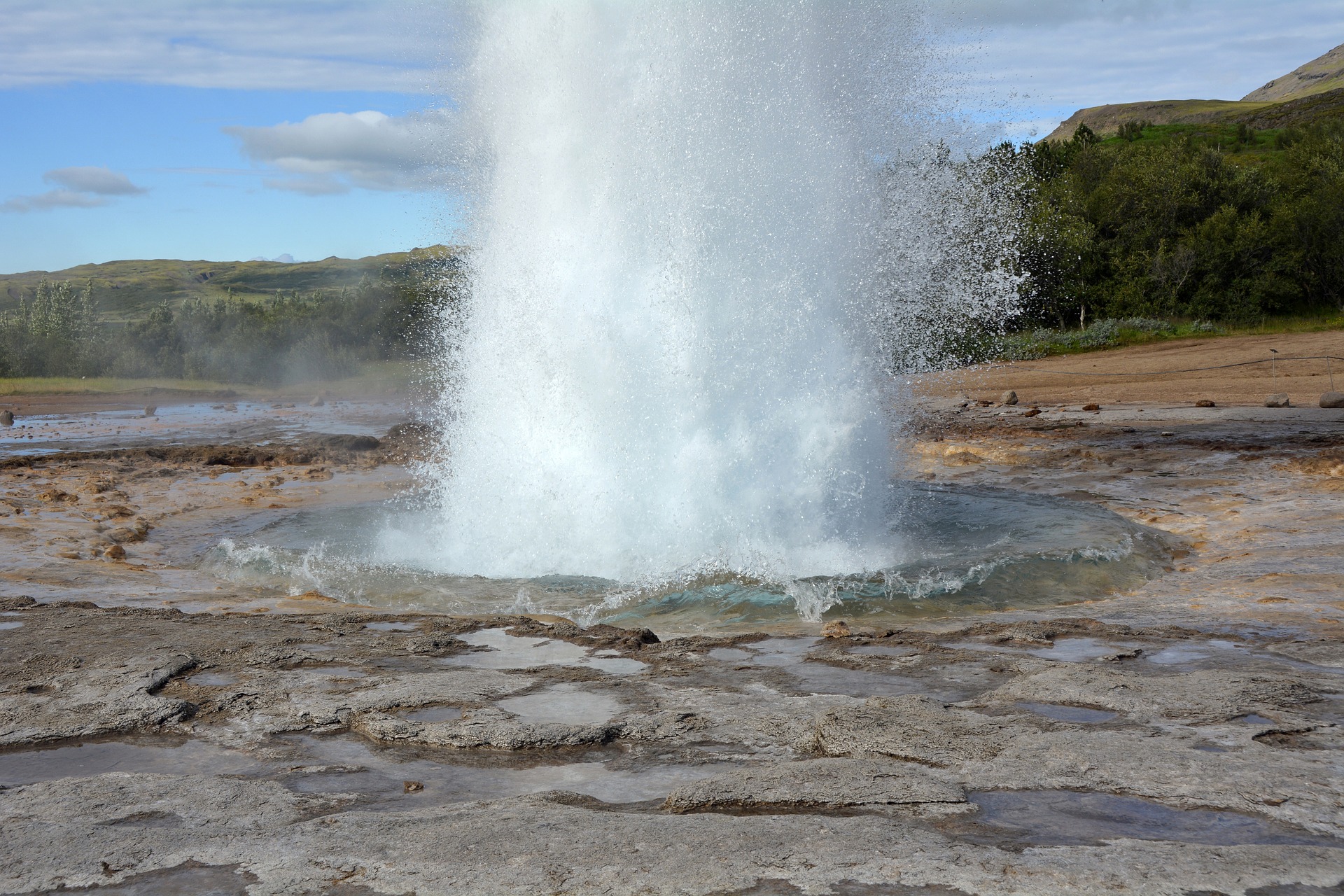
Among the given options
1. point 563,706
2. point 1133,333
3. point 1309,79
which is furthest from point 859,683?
point 1309,79

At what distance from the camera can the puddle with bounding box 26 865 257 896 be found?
2.68 m

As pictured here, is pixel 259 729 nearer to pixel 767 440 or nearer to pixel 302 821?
pixel 302 821

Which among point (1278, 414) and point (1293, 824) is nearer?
point (1293, 824)

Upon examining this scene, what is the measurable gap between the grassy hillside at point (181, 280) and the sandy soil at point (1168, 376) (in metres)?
76.7

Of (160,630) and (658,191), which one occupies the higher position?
(658,191)

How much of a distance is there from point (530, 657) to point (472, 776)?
1719 millimetres

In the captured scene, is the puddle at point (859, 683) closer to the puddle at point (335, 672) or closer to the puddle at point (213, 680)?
the puddle at point (335, 672)

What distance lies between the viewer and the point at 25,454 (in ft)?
59.0

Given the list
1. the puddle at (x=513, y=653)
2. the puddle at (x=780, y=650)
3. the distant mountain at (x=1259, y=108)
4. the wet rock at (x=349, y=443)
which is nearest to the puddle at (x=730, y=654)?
the puddle at (x=780, y=650)

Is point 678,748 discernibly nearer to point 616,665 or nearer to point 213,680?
point 616,665

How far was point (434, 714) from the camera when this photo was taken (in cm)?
429

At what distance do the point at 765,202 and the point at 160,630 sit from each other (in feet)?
17.9

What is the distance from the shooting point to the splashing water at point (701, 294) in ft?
26.5

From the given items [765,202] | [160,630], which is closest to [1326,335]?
[765,202]
